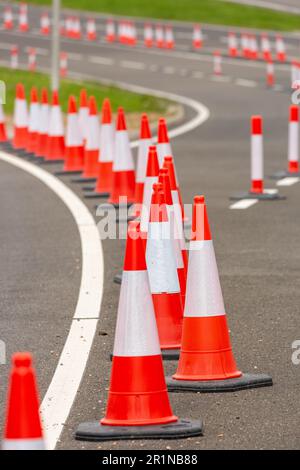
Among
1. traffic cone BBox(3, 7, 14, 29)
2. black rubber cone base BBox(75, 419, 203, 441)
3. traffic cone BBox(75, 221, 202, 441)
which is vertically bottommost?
traffic cone BBox(3, 7, 14, 29)

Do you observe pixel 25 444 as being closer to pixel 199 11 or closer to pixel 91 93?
pixel 91 93

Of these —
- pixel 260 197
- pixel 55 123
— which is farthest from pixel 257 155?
pixel 55 123

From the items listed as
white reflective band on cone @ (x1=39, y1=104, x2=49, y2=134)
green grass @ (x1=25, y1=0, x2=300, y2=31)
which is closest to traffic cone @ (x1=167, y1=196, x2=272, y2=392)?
white reflective band on cone @ (x1=39, y1=104, x2=49, y2=134)

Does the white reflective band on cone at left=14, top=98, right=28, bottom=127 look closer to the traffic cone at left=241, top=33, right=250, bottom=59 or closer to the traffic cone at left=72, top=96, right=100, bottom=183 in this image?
the traffic cone at left=72, top=96, right=100, bottom=183

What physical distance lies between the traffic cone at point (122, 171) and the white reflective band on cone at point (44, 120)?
5.50 metres

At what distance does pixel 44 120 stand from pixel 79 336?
13.1 metres

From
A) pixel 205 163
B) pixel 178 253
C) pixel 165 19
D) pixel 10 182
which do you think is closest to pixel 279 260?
pixel 178 253

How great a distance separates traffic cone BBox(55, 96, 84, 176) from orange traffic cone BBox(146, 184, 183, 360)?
450 inches

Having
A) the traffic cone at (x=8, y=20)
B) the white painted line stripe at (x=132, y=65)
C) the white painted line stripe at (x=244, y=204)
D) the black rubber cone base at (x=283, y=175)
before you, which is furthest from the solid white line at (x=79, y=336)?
the traffic cone at (x=8, y=20)

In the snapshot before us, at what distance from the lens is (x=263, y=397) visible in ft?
26.2

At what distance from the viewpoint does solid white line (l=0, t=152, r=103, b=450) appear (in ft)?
25.0

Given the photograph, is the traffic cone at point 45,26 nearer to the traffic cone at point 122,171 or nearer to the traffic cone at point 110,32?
the traffic cone at point 110,32

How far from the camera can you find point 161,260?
9078mm

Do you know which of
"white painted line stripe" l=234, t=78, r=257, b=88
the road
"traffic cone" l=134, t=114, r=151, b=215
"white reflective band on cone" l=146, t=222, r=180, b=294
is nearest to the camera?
the road
